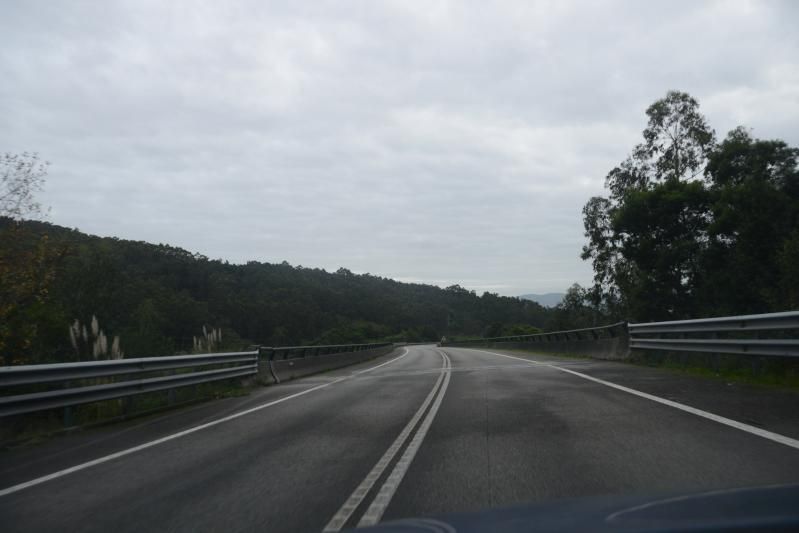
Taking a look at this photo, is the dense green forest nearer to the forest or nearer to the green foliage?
the forest

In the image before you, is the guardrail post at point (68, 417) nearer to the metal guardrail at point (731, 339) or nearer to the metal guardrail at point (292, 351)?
the metal guardrail at point (292, 351)

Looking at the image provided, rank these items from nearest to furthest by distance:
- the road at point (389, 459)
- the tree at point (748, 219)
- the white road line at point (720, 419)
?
the road at point (389, 459)
the white road line at point (720, 419)
the tree at point (748, 219)

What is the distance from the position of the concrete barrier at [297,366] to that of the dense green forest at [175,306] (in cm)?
226

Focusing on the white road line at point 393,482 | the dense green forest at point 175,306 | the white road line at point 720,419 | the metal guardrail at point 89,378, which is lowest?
the white road line at point 393,482

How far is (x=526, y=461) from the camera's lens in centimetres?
640

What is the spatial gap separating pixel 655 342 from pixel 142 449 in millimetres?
13318

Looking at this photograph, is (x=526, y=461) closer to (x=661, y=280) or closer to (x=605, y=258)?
(x=661, y=280)

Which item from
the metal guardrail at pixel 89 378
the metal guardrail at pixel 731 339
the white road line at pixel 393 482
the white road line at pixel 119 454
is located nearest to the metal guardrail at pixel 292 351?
the metal guardrail at pixel 89 378

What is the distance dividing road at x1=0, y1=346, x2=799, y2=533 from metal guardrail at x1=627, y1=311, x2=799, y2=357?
0.80m

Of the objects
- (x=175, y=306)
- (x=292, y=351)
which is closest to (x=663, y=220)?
(x=292, y=351)

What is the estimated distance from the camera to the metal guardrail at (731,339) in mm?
10092

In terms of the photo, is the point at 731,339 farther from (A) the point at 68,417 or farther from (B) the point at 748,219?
(B) the point at 748,219

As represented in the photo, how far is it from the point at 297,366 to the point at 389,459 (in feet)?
52.1

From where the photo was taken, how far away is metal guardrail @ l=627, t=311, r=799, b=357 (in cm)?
1009
